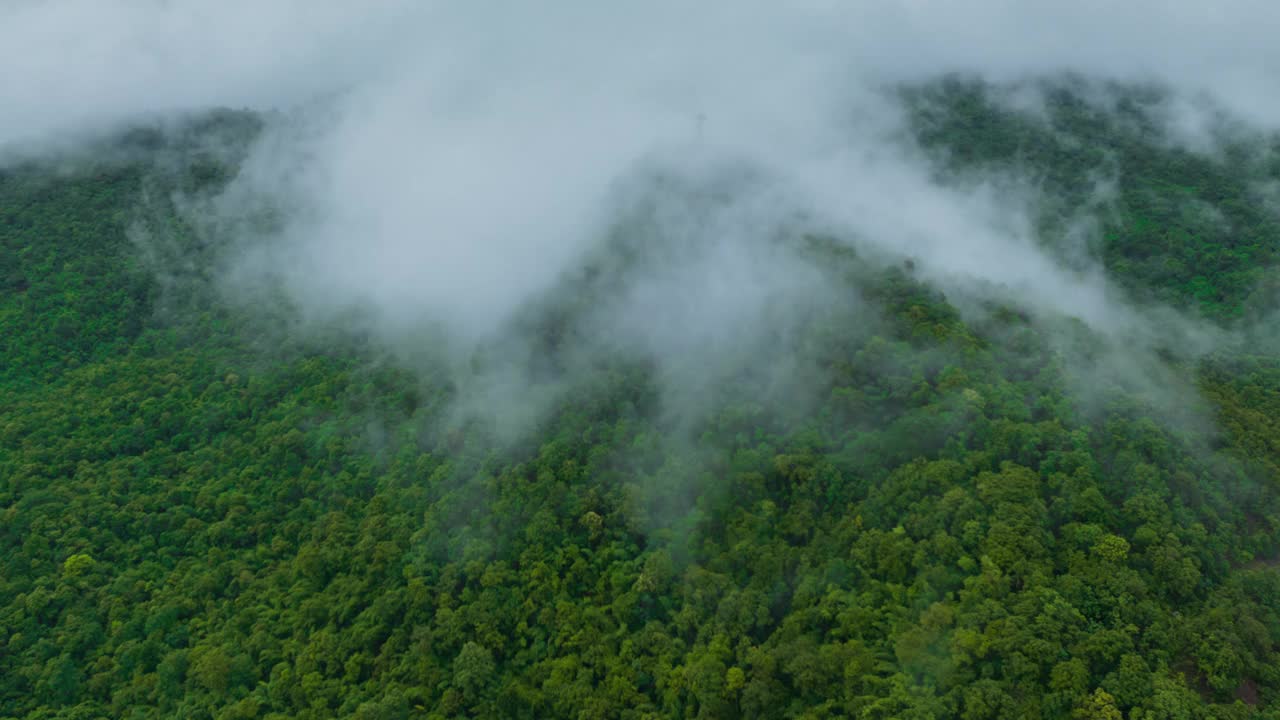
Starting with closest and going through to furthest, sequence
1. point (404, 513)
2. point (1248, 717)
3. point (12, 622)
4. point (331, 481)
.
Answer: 1. point (1248, 717)
2. point (12, 622)
3. point (404, 513)
4. point (331, 481)

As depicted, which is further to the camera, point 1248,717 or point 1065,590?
point 1065,590

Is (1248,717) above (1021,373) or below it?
below

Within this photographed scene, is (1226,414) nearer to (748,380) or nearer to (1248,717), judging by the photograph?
(1248,717)

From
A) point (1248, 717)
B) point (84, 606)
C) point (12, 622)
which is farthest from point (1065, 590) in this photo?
point (12, 622)

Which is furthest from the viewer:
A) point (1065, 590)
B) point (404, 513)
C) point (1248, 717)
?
point (404, 513)

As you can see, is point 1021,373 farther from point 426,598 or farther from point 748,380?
point 426,598

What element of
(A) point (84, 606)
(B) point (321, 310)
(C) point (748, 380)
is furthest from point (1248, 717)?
(B) point (321, 310)

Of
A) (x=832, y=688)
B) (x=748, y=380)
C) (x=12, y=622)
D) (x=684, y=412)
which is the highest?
(x=748, y=380)
